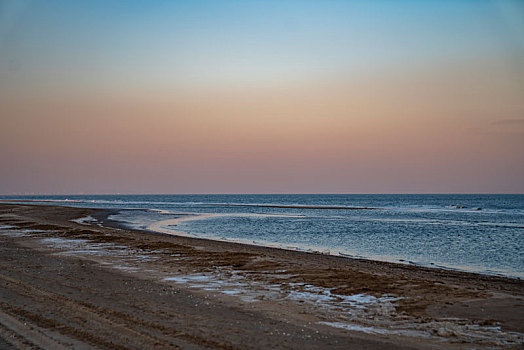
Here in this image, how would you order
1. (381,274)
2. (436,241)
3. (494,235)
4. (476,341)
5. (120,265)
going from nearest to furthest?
(476,341)
(381,274)
(120,265)
(436,241)
(494,235)

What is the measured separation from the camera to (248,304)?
9.84 m

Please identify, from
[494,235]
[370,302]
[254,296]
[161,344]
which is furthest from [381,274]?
[494,235]

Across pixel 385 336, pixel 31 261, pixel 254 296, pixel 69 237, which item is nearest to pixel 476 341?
pixel 385 336

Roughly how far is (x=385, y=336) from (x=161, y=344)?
4.03 m

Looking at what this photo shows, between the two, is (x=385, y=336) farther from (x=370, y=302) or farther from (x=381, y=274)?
(x=381, y=274)

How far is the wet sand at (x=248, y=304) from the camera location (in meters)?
7.11

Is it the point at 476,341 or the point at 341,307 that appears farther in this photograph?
the point at 341,307

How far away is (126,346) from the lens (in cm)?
648

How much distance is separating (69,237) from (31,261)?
35.2ft

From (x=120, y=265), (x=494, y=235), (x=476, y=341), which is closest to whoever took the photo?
(x=476, y=341)

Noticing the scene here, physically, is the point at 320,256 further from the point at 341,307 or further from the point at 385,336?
the point at 385,336

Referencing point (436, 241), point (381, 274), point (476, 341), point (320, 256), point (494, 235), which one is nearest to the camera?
point (476, 341)

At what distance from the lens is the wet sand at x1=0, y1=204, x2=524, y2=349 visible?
7113 millimetres

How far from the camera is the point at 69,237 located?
2589cm
